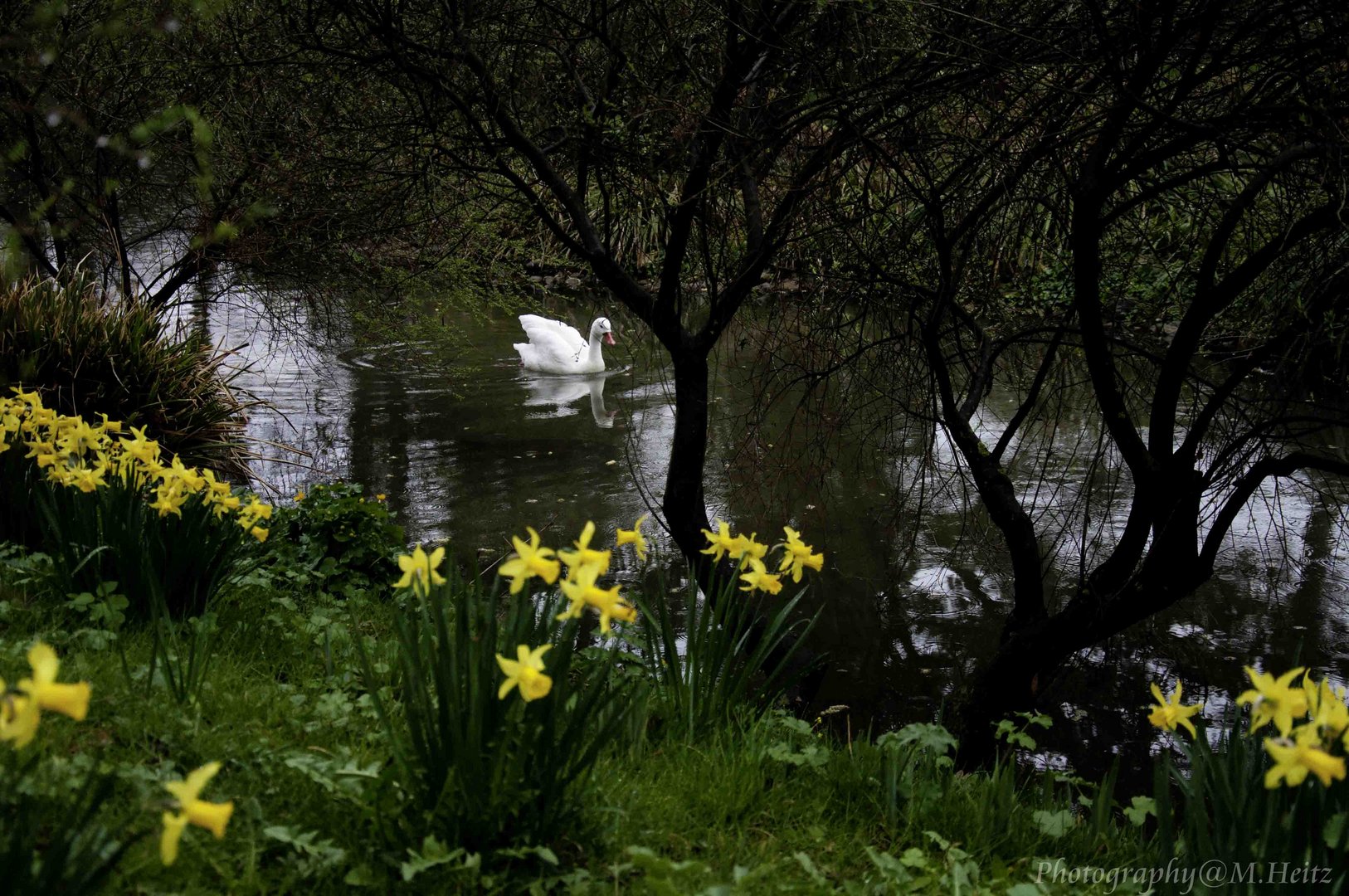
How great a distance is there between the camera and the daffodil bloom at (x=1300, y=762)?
5.36 feet

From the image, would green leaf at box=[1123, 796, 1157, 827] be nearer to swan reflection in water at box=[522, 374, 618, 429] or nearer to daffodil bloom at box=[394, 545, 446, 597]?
daffodil bloom at box=[394, 545, 446, 597]

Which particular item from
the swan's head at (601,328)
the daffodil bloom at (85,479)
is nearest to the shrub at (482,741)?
the daffodil bloom at (85,479)

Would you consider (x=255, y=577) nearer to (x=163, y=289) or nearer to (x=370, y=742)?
(x=370, y=742)

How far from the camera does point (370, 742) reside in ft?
8.41

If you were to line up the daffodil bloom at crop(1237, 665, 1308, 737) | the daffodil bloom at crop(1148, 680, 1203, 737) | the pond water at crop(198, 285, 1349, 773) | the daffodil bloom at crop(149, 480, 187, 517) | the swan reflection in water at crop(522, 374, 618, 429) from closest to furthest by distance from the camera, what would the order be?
the daffodil bloom at crop(1237, 665, 1308, 737) → the daffodil bloom at crop(1148, 680, 1203, 737) → the daffodil bloom at crop(149, 480, 187, 517) → the pond water at crop(198, 285, 1349, 773) → the swan reflection in water at crop(522, 374, 618, 429)

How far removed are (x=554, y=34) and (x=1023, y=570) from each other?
3.24 meters

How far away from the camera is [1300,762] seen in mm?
1713

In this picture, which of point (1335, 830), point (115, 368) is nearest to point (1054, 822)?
point (1335, 830)

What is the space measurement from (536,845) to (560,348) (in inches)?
373

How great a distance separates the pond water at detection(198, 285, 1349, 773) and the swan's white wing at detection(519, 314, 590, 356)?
40cm

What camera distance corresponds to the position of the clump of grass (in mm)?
6465

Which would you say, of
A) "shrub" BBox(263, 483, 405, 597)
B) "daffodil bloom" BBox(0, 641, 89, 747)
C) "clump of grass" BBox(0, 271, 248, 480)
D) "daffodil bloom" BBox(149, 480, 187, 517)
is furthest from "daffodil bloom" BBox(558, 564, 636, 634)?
"clump of grass" BBox(0, 271, 248, 480)

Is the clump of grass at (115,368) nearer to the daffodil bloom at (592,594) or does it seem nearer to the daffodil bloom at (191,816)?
the daffodil bloom at (592,594)

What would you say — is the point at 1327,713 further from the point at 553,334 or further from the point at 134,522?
the point at 553,334
